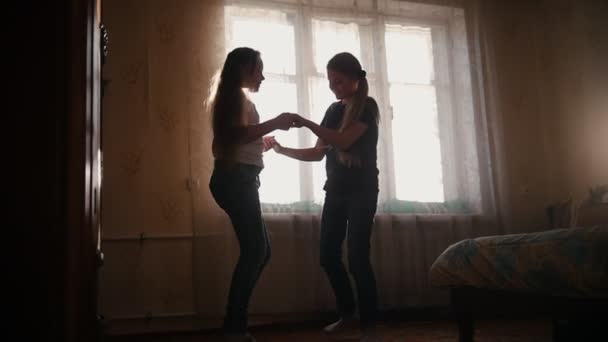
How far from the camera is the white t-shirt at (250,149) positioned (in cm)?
191

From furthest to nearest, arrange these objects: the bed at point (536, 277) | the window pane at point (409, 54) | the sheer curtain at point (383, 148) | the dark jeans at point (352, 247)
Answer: the window pane at point (409, 54) → the sheer curtain at point (383, 148) → the dark jeans at point (352, 247) → the bed at point (536, 277)

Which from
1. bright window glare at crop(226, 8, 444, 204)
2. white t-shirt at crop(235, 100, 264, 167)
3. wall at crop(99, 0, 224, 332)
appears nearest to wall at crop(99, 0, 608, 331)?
wall at crop(99, 0, 224, 332)

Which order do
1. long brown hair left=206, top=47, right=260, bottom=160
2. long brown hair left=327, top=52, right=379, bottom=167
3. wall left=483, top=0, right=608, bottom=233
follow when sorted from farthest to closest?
wall left=483, top=0, right=608, bottom=233 < long brown hair left=327, top=52, right=379, bottom=167 < long brown hair left=206, top=47, right=260, bottom=160

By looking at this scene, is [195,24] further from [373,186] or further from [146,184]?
[373,186]

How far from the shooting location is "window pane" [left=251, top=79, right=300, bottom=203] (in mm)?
2795

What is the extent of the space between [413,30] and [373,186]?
1584 millimetres

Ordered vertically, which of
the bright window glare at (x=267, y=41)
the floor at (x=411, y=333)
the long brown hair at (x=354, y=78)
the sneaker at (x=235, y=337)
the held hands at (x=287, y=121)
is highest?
the bright window glare at (x=267, y=41)

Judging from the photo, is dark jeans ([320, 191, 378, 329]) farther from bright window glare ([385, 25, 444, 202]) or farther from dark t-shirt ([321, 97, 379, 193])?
bright window glare ([385, 25, 444, 202])

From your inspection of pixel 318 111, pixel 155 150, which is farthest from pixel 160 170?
pixel 318 111

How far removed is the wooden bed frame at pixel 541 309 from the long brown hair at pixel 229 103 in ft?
3.19

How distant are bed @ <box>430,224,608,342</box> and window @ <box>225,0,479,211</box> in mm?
1139

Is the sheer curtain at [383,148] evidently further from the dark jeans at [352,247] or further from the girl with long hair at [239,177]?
the girl with long hair at [239,177]

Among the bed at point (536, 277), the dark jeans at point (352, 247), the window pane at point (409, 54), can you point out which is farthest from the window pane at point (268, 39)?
the bed at point (536, 277)

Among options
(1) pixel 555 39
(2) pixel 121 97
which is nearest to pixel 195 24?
(2) pixel 121 97
